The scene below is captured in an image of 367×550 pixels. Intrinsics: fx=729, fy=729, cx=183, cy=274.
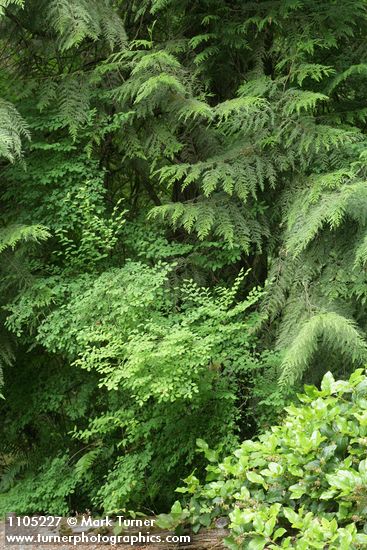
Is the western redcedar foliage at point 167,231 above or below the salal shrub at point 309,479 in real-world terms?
above

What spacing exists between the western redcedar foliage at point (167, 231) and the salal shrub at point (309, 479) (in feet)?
2.44

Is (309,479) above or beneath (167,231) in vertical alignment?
beneath

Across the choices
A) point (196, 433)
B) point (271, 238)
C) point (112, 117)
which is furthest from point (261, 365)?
point (112, 117)

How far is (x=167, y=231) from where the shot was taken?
574 centimetres

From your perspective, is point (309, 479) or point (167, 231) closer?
point (309, 479)

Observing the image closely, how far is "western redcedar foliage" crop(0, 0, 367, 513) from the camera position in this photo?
4750mm

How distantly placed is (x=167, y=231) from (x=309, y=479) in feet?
8.87

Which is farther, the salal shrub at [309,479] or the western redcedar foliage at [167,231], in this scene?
the western redcedar foliage at [167,231]

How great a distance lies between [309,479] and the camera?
350cm

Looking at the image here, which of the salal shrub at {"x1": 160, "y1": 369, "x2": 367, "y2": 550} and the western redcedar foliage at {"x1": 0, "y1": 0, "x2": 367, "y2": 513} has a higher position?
the western redcedar foliage at {"x1": 0, "y1": 0, "x2": 367, "y2": 513}

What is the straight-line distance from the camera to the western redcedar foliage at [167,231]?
4.75 m

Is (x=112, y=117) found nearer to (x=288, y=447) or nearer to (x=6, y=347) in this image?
(x=6, y=347)

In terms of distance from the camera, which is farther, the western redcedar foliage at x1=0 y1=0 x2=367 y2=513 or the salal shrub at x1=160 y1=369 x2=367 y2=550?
the western redcedar foliage at x1=0 y1=0 x2=367 y2=513

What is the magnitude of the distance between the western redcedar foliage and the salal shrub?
74 cm
